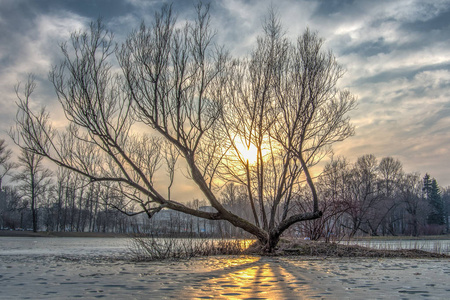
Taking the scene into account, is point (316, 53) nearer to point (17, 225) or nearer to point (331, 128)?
point (331, 128)

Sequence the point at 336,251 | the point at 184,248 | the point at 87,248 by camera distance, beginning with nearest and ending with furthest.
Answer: the point at 184,248 < the point at 336,251 < the point at 87,248

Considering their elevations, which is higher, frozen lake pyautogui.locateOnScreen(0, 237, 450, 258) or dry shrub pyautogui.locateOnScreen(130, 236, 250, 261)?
dry shrub pyautogui.locateOnScreen(130, 236, 250, 261)

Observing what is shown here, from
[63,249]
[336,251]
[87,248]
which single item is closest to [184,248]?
[336,251]

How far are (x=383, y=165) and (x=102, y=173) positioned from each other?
55.0 meters

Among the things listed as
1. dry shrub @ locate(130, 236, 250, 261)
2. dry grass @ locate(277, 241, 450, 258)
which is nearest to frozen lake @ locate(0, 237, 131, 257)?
dry shrub @ locate(130, 236, 250, 261)

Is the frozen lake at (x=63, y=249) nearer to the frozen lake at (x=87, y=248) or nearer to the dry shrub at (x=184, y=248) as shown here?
the frozen lake at (x=87, y=248)

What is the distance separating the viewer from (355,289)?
560 centimetres

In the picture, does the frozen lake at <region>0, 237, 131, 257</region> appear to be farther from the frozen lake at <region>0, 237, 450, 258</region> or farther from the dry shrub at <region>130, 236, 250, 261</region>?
the dry shrub at <region>130, 236, 250, 261</region>

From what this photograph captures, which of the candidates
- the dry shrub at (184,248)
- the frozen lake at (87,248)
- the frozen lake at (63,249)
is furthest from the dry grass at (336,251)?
the frozen lake at (63,249)

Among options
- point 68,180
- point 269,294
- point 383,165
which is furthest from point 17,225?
point 269,294

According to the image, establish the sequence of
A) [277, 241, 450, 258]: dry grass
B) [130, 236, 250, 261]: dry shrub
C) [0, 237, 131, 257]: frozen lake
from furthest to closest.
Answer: [0, 237, 131, 257]: frozen lake, [277, 241, 450, 258]: dry grass, [130, 236, 250, 261]: dry shrub

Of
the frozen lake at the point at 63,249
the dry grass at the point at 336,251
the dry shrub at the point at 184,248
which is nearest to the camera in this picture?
the dry shrub at the point at 184,248

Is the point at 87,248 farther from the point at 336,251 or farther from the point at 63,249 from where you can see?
the point at 336,251

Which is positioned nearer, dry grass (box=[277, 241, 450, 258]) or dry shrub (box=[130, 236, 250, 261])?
dry shrub (box=[130, 236, 250, 261])
